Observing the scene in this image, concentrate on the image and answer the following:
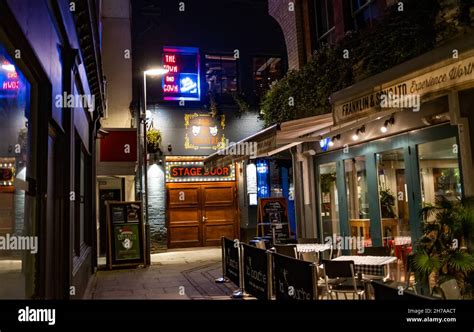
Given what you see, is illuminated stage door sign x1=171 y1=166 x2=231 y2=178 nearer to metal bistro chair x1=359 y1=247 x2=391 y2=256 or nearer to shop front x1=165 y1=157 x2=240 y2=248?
shop front x1=165 y1=157 x2=240 y2=248

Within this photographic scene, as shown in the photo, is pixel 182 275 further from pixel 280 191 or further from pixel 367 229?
pixel 280 191

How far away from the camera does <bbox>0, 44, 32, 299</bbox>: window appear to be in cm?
357

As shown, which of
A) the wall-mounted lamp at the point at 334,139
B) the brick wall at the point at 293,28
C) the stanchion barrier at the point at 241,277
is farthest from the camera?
the brick wall at the point at 293,28

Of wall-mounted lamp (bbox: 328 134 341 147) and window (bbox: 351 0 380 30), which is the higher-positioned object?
window (bbox: 351 0 380 30)

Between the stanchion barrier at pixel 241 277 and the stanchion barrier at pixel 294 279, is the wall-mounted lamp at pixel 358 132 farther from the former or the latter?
the stanchion barrier at pixel 294 279

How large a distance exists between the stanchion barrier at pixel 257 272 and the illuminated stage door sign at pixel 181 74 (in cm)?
961

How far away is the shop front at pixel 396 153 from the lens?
5.84 meters

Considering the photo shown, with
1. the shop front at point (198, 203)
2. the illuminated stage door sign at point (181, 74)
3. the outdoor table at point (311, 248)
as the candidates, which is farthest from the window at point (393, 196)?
the illuminated stage door sign at point (181, 74)

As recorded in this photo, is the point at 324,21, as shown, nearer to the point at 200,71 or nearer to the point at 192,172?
the point at 200,71

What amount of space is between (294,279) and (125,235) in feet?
26.7

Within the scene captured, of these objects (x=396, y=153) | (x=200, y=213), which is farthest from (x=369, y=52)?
(x=200, y=213)

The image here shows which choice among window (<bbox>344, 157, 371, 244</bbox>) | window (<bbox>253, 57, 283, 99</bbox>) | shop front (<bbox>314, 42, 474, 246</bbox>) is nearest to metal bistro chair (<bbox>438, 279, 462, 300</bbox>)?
shop front (<bbox>314, 42, 474, 246</bbox>)

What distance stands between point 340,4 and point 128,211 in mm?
7733

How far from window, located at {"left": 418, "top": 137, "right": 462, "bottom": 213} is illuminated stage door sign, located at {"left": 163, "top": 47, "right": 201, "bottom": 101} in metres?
10.3
